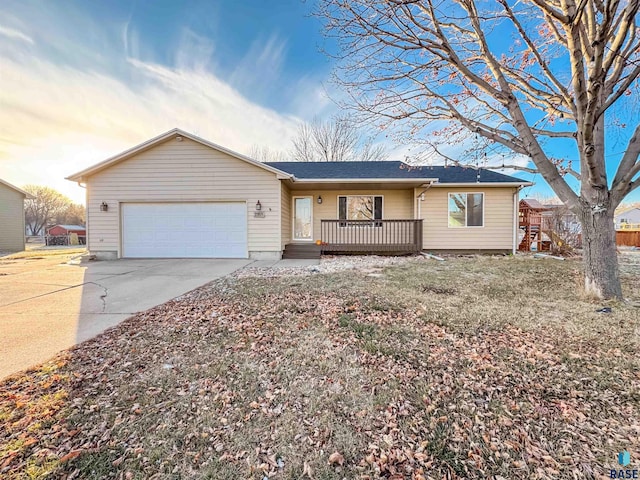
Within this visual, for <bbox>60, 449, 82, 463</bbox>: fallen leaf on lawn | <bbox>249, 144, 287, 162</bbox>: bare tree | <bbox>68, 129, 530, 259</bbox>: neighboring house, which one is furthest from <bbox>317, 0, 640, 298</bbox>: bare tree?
<bbox>249, 144, 287, 162</bbox>: bare tree

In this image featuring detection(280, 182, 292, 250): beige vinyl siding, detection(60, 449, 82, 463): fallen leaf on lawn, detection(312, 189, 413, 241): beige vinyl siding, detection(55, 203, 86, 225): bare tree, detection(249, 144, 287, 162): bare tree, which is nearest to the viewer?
detection(60, 449, 82, 463): fallen leaf on lawn

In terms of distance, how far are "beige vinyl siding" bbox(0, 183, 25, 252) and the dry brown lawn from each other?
768 inches

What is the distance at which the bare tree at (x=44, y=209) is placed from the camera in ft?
133

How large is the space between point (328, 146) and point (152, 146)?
45.1ft

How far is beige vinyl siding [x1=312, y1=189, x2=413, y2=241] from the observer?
11023 millimetres

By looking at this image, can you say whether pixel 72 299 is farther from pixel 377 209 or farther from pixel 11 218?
pixel 11 218

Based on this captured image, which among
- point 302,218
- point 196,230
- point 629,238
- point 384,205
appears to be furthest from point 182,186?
point 629,238

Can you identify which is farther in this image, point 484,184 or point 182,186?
point 484,184

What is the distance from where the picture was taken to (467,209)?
10.7 metres

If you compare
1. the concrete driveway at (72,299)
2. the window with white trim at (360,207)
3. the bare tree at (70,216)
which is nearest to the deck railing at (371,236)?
the window with white trim at (360,207)

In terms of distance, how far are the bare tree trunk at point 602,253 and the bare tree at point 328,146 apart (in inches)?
664

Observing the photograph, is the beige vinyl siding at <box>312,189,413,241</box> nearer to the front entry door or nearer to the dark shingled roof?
the front entry door

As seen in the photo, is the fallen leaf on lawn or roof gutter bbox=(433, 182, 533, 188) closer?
the fallen leaf on lawn

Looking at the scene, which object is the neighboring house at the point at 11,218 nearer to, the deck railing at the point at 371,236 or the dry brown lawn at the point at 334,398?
the deck railing at the point at 371,236
